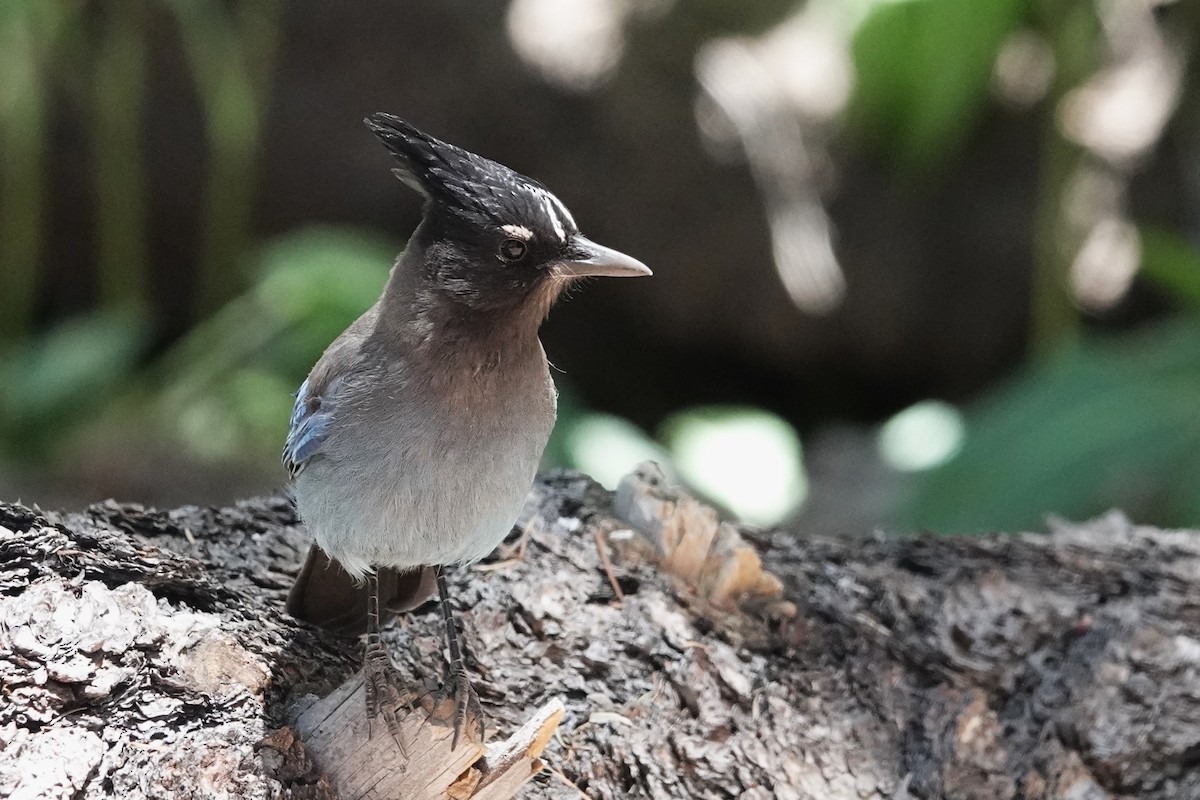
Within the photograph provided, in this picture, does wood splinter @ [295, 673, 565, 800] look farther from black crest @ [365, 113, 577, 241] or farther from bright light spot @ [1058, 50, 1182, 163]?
bright light spot @ [1058, 50, 1182, 163]

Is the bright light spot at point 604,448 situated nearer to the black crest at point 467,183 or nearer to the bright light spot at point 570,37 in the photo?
the bright light spot at point 570,37

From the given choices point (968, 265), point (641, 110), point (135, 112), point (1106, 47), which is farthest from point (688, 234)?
point (135, 112)

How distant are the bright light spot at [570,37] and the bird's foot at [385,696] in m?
4.57

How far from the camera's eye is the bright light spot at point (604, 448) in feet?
15.7

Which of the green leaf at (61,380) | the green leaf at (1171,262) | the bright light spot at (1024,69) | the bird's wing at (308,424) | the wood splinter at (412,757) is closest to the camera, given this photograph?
the wood splinter at (412,757)

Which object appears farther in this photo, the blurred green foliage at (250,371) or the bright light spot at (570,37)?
the bright light spot at (570,37)

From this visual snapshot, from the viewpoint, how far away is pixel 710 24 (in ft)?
20.4

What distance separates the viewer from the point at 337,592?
2.36 m

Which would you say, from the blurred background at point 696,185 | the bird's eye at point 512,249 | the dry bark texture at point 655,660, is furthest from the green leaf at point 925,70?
the bird's eye at point 512,249

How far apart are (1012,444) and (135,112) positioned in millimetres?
4624

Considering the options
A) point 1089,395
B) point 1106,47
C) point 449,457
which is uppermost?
point 1106,47

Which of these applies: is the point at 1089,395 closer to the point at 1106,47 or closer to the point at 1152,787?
the point at 1152,787

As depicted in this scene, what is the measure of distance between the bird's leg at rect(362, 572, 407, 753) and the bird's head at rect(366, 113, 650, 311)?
638mm

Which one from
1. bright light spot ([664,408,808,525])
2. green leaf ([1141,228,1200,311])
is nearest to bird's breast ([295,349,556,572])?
bright light spot ([664,408,808,525])
